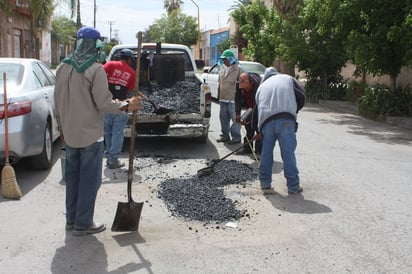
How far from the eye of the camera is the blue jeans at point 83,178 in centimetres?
455

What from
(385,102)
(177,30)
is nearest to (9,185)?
(385,102)

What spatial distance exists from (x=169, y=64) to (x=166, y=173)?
3.42 meters

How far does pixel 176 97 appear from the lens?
9266 mm

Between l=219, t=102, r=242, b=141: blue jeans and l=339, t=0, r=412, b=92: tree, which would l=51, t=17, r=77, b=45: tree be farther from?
l=219, t=102, r=242, b=141: blue jeans

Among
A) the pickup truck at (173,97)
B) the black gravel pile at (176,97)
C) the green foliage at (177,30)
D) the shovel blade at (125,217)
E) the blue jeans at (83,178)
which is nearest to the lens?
the blue jeans at (83,178)

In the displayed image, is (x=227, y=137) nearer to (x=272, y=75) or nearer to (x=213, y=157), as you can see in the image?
(x=213, y=157)

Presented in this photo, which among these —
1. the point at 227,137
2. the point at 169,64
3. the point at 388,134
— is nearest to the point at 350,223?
the point at 227,137

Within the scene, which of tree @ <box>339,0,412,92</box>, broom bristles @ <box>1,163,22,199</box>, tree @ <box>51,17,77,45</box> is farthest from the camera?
tree @ <box>51,17,77,45</box>

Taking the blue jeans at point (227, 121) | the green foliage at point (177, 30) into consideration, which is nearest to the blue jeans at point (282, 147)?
the blue jeans at point (227, 121)

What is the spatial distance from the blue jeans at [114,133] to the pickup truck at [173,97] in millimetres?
585

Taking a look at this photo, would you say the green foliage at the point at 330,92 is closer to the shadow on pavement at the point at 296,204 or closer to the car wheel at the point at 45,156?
the shadow on pavement at the point at 296,204

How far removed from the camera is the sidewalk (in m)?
13.1

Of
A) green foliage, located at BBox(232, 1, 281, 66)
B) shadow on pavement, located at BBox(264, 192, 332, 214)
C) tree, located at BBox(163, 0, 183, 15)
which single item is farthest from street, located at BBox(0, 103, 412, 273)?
tree, located at BBox(163, 0, 183, 15)

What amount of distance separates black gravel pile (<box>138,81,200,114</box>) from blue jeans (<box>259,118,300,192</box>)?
2.82 meters
